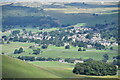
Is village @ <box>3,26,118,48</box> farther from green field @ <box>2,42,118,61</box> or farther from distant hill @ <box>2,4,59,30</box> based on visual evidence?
green field @ <box>2,42,118,61</box>

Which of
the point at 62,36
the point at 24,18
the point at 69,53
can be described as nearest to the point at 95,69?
the point at 69,53

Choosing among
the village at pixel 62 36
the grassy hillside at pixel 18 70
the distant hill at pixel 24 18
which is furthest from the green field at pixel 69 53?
the distant hill at pixel 24 18

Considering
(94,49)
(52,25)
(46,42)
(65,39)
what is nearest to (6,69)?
(94,49)

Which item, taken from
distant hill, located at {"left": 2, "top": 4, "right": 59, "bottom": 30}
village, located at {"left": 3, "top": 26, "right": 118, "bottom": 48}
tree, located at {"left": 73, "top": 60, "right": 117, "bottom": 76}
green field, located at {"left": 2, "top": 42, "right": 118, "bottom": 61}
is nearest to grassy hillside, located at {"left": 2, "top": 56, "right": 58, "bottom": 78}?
tree, located at {"left": 73, "top": 60, "right": 117, "bottom": 76}

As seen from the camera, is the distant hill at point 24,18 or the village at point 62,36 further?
the distant hill at point 24,18

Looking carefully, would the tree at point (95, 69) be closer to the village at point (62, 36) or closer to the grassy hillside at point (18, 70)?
the grassy hillside at point (18, 70)

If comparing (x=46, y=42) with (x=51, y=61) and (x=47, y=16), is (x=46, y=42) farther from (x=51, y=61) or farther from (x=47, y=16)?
(x=47, y=16)

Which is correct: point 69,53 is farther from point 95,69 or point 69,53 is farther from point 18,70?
point 18,70

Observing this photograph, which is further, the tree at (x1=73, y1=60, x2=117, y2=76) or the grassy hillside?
the tree at (x1=73, y1=60, x2=117, y2=76)

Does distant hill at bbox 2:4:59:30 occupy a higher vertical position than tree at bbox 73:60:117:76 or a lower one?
higher

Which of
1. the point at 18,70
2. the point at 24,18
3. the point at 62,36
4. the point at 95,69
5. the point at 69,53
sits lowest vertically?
the point at 95,69

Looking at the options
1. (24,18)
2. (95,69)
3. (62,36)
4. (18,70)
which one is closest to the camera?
(18,70)
